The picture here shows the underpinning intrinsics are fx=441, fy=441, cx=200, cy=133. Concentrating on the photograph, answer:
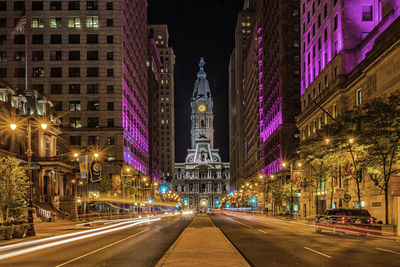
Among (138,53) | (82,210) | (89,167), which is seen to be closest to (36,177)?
(82,210)

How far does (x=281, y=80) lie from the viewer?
284 ft

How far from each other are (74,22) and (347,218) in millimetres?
69037

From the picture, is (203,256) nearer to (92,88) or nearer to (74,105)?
(74,105)

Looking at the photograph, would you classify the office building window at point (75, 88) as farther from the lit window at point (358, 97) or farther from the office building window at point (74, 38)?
the lit window at point (358, 97)

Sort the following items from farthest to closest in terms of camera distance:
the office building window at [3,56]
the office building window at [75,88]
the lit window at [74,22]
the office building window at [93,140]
A: the lit window at [74,22] < the office building window at [75,88] < the office building window at [93,140] < the office building window at [3,56]

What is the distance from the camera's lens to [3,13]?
80.9 m

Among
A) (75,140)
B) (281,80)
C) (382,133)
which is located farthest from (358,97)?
(75,140)

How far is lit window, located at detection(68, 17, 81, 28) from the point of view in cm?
8475

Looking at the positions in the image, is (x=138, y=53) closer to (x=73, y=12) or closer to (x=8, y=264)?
(x=73, y=12)

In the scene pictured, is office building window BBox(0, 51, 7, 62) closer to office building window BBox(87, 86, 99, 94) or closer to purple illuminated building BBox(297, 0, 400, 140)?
office building window BBox(87, 86, 99, 94)

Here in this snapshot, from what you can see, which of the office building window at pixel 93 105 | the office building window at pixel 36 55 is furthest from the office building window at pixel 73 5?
the office building window at pixel 93 105

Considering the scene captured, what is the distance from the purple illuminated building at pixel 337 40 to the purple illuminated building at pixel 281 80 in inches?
706

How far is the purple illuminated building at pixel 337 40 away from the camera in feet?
164

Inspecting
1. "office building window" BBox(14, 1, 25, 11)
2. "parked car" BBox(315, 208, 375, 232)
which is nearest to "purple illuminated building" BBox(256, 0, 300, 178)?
"parked car" BBox(315, 208, 375, 232)
